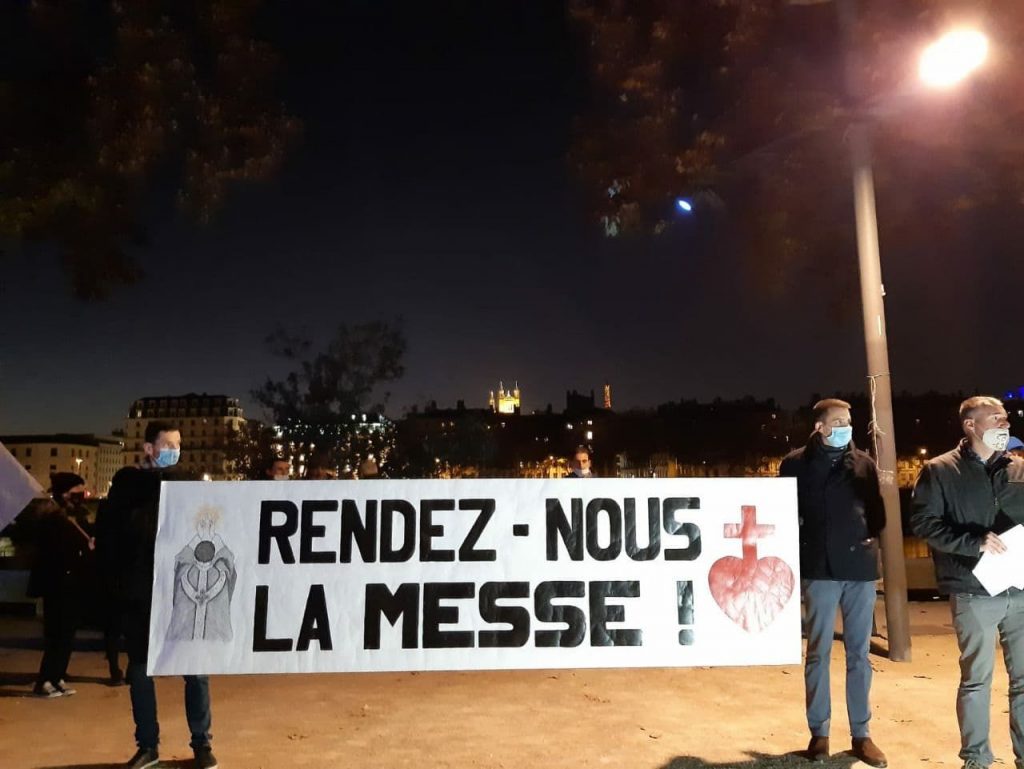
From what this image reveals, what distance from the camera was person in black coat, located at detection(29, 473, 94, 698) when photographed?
22.2 ft

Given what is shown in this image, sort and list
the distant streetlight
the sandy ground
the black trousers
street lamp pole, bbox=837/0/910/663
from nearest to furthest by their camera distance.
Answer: the sandy ground, the black trousers, the distant streetlight, street lamp pole, bbox=837/0/910/663

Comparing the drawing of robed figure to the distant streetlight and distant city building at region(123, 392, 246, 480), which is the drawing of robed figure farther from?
distant city building at region(123, 392, 246, 480)

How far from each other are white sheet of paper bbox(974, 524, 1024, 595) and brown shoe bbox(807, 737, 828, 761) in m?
1.26

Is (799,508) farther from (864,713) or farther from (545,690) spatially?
(545,690)

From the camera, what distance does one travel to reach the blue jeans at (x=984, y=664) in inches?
178

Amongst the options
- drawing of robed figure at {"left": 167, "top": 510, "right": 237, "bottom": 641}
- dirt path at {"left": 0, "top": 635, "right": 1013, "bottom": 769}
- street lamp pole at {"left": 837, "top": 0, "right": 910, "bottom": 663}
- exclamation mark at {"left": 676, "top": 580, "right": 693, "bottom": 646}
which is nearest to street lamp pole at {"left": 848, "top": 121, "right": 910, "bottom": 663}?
street lamp pole at {"left": 837, "top": 0, "right": 910, "bottom": 663}

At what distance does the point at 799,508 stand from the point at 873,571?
53 centimetres

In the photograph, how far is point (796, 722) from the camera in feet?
18.7

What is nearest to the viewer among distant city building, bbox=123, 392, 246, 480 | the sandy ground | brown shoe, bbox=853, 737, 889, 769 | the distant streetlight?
brown shoe, bbox=853, 737, 889, 769

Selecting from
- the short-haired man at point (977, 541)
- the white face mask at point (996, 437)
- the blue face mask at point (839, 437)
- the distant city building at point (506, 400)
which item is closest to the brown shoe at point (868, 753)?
Result: the short-haired man at point (977, 541)

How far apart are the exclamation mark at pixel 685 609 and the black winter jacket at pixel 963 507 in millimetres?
1279

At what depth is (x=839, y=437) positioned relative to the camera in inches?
201

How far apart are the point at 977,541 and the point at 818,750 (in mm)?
1484

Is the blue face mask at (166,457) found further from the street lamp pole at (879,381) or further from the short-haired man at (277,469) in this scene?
the street lamp pole at (879,381)
